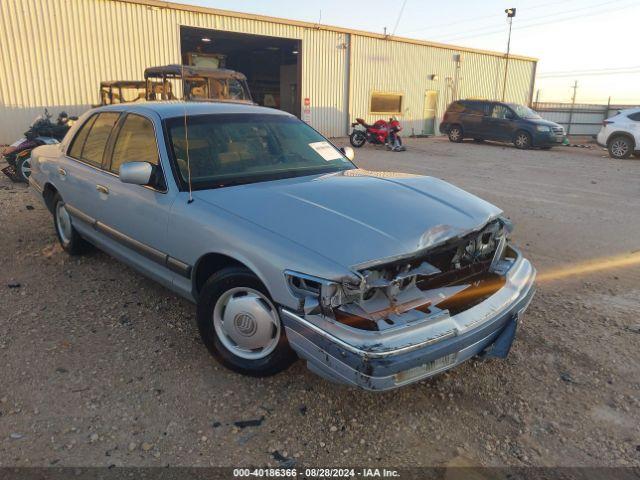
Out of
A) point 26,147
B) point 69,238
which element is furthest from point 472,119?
point 69,238

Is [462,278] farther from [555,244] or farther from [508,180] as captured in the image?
[508,180]

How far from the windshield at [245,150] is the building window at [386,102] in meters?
19.4

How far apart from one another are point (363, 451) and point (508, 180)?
9038 millimetres

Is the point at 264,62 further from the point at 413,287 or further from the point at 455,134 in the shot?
the point at 413,287

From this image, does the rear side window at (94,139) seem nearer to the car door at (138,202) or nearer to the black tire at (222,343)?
the car door at (138,202)

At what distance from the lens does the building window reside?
74.0 ft

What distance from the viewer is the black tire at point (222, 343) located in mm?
2697

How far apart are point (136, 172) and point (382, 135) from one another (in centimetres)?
1425

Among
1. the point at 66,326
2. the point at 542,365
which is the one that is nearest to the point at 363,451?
the point at 542,365

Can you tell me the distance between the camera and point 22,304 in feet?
12.9

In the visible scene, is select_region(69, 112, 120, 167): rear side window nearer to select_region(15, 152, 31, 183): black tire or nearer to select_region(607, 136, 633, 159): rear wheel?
select_region(15, 152, 31, 183): black tire

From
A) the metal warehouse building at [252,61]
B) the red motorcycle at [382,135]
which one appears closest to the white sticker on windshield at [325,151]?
the red motorcycle at [382,135]

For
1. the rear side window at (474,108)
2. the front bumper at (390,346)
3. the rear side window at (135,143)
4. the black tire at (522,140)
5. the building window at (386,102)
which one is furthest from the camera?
the building window at (386,102)

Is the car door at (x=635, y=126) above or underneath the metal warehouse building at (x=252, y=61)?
underneath
